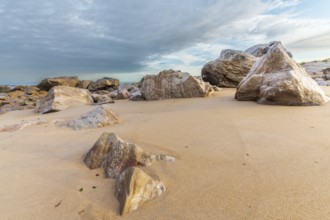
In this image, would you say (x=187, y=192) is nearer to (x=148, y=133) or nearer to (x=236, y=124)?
(x=148, y=133)

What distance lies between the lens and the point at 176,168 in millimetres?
2094

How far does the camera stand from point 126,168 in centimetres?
205

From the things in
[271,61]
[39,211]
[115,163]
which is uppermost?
[271,61]

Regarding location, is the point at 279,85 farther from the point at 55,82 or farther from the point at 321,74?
the point at 55,82

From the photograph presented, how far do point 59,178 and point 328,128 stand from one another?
10.6 ft

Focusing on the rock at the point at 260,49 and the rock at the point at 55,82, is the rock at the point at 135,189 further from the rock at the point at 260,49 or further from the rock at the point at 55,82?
the rock at the point at 55,82

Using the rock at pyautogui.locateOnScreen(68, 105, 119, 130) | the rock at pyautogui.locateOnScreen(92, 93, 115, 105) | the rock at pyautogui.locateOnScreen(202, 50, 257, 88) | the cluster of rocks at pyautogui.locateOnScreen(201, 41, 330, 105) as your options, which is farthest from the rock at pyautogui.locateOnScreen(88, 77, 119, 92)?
the rock at pyautogui.locateOnScreen(68, 105, 119, 130)

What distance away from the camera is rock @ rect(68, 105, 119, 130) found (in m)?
3.89

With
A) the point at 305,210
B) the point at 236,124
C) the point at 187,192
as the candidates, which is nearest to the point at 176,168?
the point at 187,192

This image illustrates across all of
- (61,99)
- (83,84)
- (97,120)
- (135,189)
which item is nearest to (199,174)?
(135,189)

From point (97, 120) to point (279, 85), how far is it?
3.61 m

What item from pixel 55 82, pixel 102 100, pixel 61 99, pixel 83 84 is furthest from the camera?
pixel 83 84

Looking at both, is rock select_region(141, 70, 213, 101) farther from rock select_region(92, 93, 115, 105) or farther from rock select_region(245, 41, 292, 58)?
rock select_region(245, 41, 292, 58)

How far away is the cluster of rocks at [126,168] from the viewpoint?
165cm
